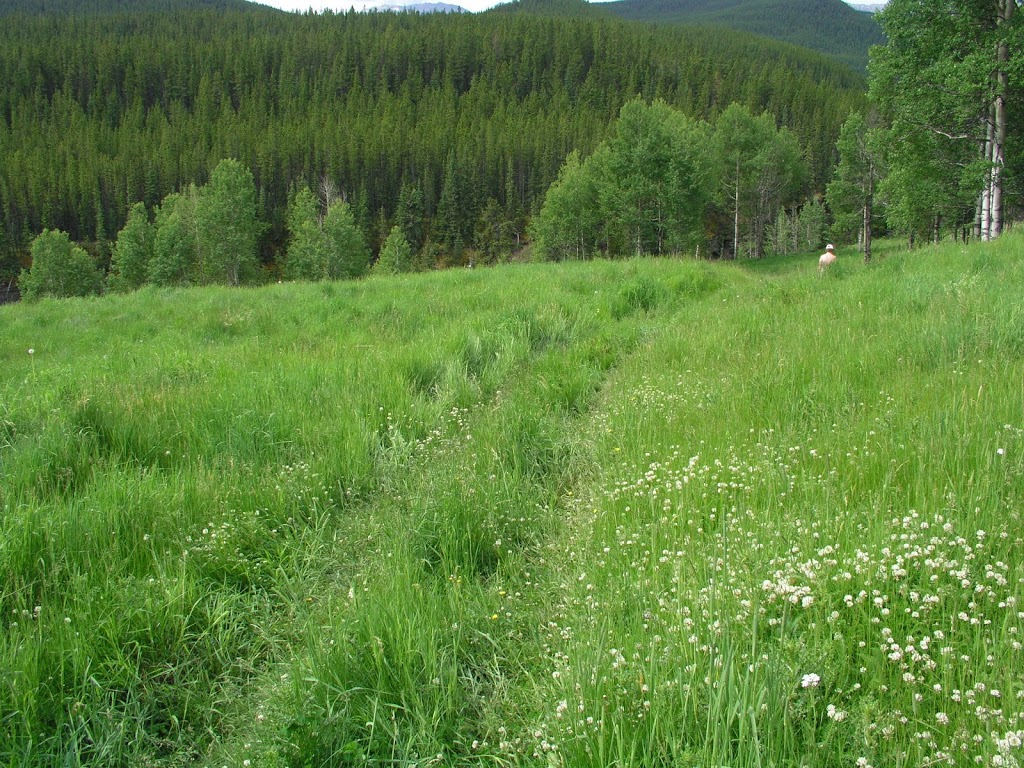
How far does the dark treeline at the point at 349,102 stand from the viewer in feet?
321

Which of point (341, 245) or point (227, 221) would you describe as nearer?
point (227, 221)

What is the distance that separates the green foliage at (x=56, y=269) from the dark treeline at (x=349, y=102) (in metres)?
19.9

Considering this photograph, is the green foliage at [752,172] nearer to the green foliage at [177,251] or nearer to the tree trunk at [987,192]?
the tree trunk at [987,192]

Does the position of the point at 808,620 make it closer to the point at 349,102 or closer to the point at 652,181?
the point at 652,181

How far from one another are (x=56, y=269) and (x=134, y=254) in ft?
34.7

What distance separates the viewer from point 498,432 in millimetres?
4758

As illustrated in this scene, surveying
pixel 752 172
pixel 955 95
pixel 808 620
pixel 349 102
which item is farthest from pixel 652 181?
pixel 349 102

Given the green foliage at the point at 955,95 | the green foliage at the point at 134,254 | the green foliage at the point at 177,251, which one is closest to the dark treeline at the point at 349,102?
the green foliage at the point at 134,254

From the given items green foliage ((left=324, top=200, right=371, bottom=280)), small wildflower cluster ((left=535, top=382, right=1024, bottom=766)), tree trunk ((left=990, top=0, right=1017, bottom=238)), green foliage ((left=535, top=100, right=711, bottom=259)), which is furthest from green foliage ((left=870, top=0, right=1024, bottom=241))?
green foliage ((left=324, top=200, right=371, bottom=280))

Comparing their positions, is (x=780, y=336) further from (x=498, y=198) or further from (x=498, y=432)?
(x=498, y=198)

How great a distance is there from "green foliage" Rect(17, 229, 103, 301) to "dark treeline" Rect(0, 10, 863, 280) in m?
→ 19.9

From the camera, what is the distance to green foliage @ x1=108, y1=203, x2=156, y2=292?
5703 cm

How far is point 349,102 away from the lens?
13925 centimetres

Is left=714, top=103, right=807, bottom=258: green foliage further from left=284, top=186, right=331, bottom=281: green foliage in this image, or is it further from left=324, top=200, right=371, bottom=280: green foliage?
left=284, top=186, right=331, bottom=281: green foliage
